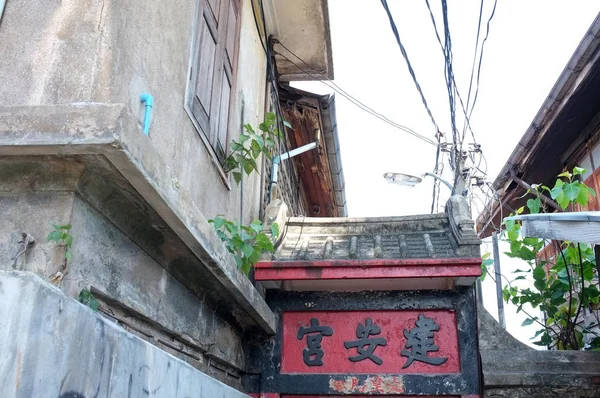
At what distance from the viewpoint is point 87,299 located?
262 centimetres

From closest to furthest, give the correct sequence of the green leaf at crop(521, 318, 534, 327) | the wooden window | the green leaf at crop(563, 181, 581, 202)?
the wooden window
the green leaf at crop(563, 181, 581, 202)
the green leaf at crop(521, 318, 534, 327)

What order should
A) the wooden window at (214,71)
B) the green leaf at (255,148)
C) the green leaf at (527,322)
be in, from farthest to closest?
the green leaf at (527,322), the green leaf at (255,148), the wooden window at (214,71)

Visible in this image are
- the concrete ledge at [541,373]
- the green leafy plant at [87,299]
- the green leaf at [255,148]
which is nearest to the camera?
the green leafy plant at [87,299]

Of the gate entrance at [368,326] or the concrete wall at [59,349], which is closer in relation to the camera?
the concrete wall at [59,349]

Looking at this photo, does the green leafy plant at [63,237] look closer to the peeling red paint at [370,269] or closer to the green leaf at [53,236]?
the green leaf at [53,236]

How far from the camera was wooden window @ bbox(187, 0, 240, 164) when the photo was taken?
4.57 m

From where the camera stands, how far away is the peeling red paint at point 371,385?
581 cm

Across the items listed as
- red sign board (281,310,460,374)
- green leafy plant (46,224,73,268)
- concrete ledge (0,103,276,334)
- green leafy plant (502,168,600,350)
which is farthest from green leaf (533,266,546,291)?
green leafy plant (46,224,73,268)

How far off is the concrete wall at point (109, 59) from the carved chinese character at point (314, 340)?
7.53 ft

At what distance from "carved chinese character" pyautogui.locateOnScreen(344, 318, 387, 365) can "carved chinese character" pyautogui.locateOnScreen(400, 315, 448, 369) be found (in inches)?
10.1

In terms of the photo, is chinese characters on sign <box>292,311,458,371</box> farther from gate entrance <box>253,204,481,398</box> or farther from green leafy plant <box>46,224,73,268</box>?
green leafy plant <box>46,224,73,268</box>

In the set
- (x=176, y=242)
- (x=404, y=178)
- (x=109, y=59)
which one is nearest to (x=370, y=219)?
(x=176, y=242)

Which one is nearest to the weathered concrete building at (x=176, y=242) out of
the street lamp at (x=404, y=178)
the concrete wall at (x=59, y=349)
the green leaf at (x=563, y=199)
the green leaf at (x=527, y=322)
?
the concrete wall at (x=59, y=349)

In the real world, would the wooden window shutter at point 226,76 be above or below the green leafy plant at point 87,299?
above
